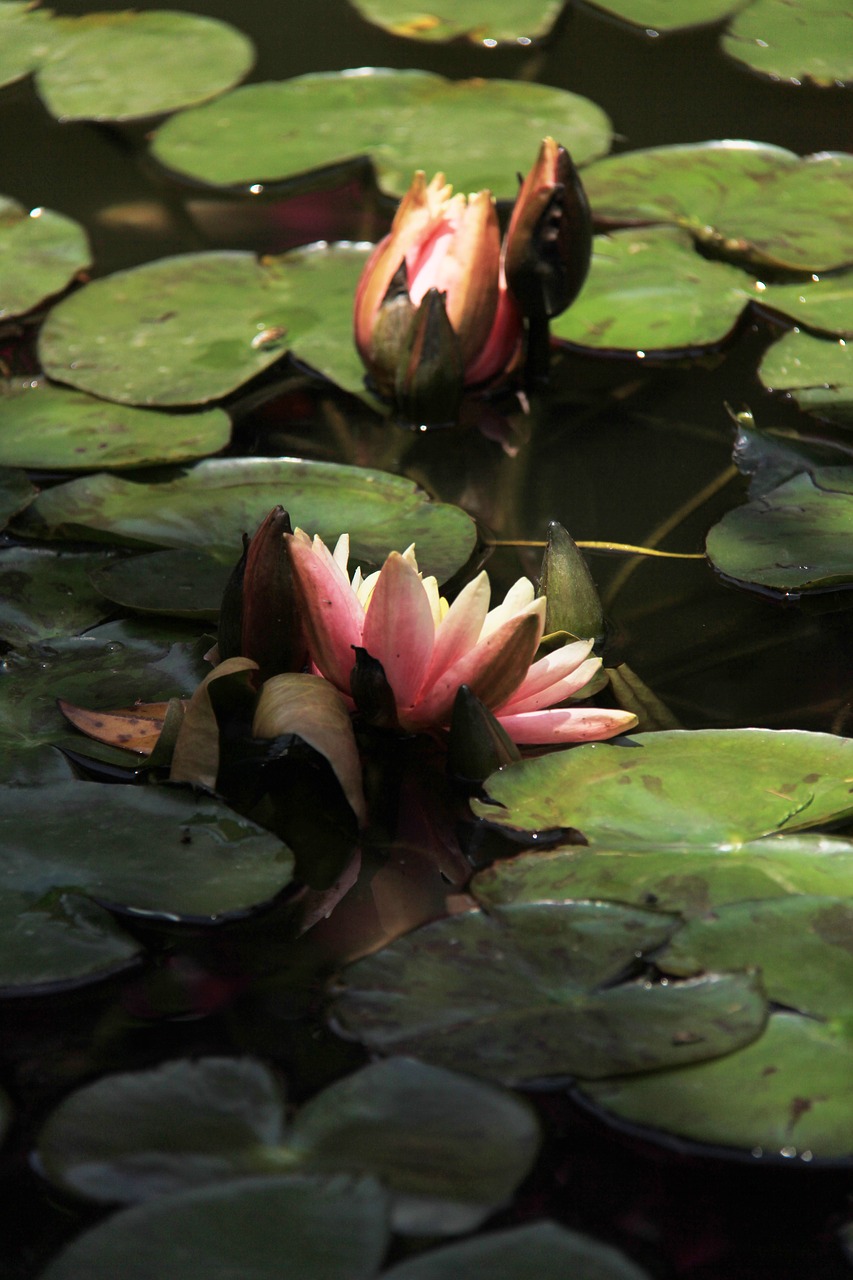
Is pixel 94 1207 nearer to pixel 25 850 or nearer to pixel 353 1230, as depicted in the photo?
pixel 353 1230

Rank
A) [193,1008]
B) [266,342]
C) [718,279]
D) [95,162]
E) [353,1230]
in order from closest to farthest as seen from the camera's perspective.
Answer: [353,1230] → [193,1008] → [266,342] → [718,279] → [95,162]

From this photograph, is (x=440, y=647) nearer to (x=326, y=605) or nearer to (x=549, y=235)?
(x=326, y=605)

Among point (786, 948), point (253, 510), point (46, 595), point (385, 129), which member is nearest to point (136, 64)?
point (385, 129)

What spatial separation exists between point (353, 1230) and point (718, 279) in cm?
184

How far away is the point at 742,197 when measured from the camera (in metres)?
2.44

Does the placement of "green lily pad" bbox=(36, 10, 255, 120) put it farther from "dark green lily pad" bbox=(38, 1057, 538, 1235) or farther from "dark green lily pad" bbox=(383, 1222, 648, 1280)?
"dark green lily pad" bbox=(383, 1222, 648, 1280)

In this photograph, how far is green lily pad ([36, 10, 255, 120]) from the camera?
2920 millimetres

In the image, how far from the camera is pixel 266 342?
6.84ft

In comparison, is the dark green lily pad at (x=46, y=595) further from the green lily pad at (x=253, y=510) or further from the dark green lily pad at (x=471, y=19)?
the dark green lily pad at (x=471, y=19)

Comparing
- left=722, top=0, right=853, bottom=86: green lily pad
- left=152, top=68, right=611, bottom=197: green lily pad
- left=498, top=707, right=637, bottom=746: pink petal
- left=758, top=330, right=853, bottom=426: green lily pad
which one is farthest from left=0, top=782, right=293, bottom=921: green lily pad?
left=722, top=0, right=853, bottom=86: green lily pad

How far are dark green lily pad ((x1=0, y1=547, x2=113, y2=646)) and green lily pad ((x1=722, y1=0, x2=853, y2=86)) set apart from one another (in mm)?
2280

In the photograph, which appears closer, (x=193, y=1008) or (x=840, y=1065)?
(x=840, y=1065)

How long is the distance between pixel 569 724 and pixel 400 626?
22cm

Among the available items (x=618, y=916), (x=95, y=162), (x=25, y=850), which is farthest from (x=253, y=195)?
(x=618, y=916)
